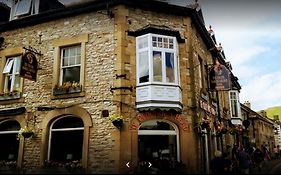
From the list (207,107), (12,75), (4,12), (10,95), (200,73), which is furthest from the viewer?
(4,12)

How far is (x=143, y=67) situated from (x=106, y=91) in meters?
1.84

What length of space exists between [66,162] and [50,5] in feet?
27.3

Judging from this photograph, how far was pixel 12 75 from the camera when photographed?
14.6 m

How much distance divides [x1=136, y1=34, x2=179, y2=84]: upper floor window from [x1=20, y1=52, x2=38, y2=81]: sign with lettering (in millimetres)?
4603

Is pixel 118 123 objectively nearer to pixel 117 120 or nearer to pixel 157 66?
pixel 117 120

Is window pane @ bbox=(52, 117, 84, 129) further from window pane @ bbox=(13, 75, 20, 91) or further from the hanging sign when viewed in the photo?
the hanging sign

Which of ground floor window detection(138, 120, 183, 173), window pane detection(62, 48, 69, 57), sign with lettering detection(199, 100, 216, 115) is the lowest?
ground floor window detection(138, 120, 183, 173)

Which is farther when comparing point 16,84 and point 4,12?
point 4,12

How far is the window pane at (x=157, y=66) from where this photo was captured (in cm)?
1251

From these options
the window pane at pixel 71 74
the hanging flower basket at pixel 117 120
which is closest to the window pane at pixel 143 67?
the hanging flower basket at pixel 117 120

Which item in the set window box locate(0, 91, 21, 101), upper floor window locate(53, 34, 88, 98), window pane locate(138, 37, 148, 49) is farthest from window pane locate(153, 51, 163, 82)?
window box locate(0, 91, 21, 101)

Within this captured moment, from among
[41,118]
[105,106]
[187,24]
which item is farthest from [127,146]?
[187,24]

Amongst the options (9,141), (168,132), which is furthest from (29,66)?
(168,132)

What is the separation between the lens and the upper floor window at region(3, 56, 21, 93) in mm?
14477
